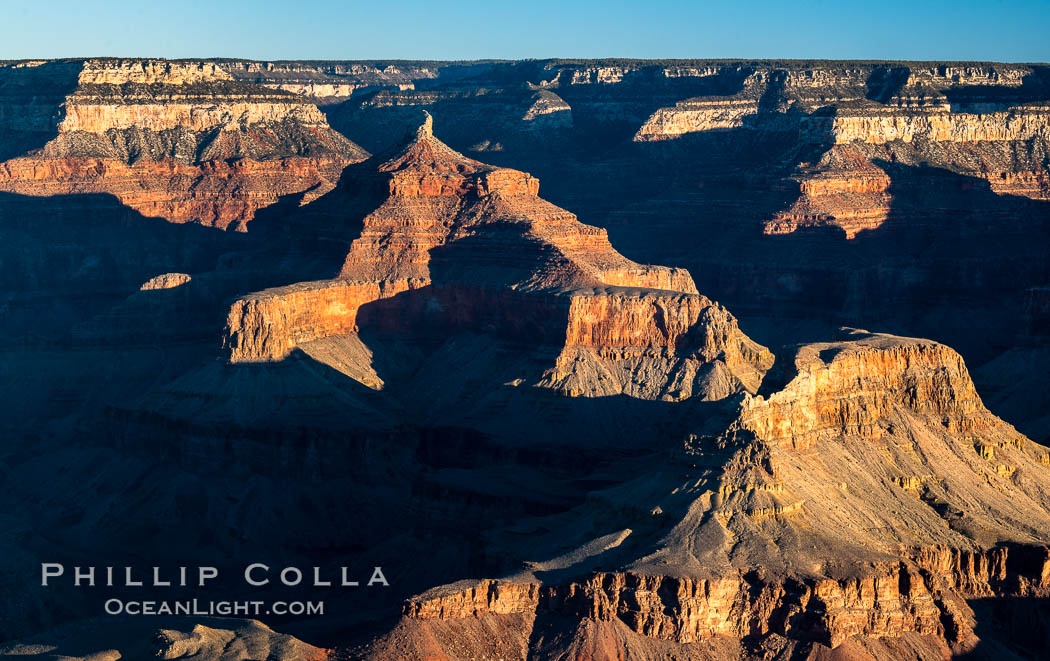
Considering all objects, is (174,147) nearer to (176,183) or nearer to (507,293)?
(176,183)

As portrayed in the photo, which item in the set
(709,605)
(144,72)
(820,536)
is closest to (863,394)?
(820,536)

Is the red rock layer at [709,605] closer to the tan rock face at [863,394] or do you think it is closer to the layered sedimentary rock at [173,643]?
the layered sedimentary rock at [173,643]

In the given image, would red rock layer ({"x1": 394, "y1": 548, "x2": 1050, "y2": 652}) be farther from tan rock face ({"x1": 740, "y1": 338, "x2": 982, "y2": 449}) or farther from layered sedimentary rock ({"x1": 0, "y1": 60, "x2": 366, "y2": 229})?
layered sedimentary rock ({"x1": 0, "y1": 60, "x2": 366, "y2": 229})

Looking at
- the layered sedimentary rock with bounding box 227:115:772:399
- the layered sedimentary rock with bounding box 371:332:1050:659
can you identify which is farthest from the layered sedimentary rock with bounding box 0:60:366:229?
the layered sedimentary rock with bounding box 371:332:1050:659

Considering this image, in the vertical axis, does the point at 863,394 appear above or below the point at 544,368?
below

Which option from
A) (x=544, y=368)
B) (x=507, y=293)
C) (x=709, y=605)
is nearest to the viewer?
(x=709, y=605)
